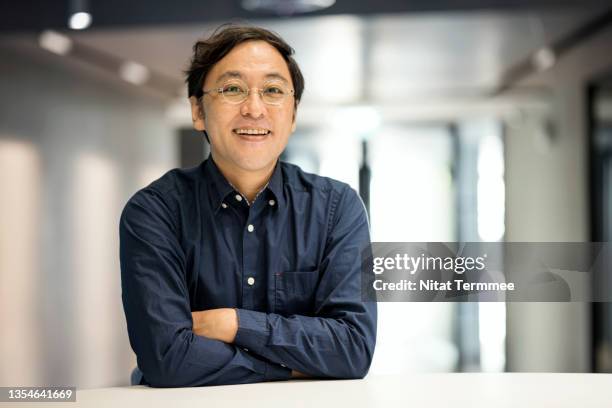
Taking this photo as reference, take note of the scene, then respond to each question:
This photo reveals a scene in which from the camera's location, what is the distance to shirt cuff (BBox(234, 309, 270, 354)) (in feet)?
5.01

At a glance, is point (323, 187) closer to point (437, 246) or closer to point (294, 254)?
point (294, 254)

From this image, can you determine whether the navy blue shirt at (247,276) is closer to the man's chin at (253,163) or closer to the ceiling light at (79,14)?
the man's chin at (253,163)

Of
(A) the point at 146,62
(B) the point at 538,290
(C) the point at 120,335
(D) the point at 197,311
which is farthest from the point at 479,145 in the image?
(D) the point at 197,311

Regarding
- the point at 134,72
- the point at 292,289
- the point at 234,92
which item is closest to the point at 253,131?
the point at 234,92

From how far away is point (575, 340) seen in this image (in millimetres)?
5742

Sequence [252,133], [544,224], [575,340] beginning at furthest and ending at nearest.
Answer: [544,224], [575,340], [252,133]

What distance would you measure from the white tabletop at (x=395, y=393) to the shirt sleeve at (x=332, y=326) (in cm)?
5

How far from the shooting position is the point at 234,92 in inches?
67.9

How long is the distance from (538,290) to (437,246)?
329 millimetres

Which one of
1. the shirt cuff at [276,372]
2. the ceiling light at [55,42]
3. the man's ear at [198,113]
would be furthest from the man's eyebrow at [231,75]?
the ceiling light at [55,42]

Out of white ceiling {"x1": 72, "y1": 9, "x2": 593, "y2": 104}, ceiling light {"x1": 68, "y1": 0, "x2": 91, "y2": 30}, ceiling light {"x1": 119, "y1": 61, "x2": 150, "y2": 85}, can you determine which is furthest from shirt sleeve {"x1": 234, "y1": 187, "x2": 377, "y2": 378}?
ceiling light {"x1": 119, "y1": 61, "x2": 150, "y2": 85}

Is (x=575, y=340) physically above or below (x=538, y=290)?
below

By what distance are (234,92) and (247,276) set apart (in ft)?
1.33

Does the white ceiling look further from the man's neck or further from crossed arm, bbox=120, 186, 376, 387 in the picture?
crossed arm, bbox=120, 186, 376, 387
